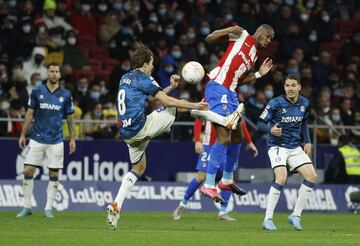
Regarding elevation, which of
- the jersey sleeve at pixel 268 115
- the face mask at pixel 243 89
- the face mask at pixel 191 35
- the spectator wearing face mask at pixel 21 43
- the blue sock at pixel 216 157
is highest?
the face mask at pixel 191 35

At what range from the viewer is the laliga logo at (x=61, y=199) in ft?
72.6

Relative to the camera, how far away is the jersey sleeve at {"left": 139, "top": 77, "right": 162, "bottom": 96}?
15344 millimetres

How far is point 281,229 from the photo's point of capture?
652 inches

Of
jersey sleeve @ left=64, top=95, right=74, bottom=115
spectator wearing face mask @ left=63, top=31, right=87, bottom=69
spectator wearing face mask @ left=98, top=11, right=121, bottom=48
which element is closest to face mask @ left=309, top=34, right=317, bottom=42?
spectator wearing face mask @ left=98, top=11, right=121, bottom=48

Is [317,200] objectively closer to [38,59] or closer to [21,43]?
[38,59]

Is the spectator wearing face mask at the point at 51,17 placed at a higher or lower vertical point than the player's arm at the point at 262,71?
higher

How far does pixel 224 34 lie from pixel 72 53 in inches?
433

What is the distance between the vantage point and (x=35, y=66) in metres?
25.4

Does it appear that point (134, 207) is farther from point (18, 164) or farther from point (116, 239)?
point (116, 239)

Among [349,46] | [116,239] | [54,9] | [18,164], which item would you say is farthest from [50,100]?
[349,46]

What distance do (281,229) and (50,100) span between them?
5069 mm

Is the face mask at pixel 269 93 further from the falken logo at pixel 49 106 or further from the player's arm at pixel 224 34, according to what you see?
the player's arm at pixel 224 34

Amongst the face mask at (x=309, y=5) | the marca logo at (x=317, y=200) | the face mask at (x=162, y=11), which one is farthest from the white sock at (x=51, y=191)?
the face mask at (x=309, y=5)

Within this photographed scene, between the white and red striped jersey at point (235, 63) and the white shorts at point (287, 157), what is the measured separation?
3.86 feet
